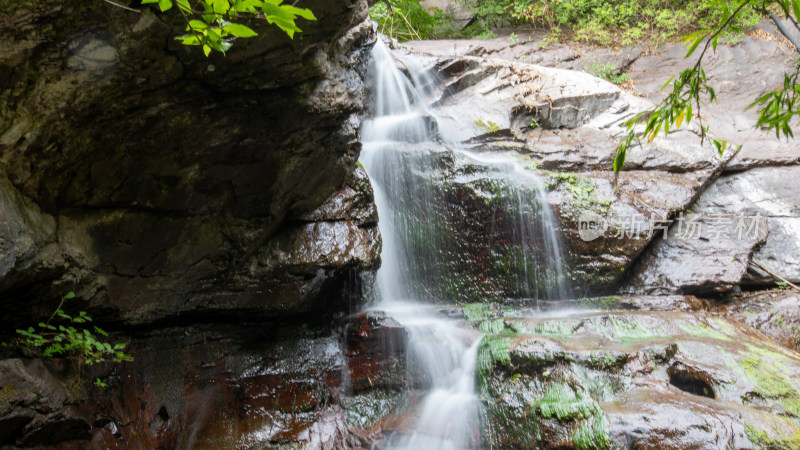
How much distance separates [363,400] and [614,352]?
2.38 m

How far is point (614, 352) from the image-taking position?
13.3 ft

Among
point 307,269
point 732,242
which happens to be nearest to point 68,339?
point 307,269

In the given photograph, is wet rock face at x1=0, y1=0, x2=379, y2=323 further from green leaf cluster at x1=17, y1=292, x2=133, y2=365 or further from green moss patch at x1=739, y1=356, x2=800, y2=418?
green moss patch at x1=739, y1=356, x2=800, y2=418

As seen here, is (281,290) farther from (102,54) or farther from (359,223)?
(102,54)

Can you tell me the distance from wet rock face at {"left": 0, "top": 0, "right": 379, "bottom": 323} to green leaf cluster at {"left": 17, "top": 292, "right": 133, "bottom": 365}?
0.18 m

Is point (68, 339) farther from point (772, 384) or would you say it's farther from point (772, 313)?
point (772, 313)

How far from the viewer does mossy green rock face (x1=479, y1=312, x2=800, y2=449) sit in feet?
10.9

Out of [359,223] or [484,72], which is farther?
[484,72]

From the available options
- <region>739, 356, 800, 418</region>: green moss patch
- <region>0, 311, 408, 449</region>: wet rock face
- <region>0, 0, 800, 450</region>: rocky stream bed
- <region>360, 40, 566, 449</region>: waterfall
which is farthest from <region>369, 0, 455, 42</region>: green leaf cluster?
<region>739, 356, 800, 418</region>: green moss patch

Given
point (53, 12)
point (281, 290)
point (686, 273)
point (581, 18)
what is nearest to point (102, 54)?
point (53, 12)

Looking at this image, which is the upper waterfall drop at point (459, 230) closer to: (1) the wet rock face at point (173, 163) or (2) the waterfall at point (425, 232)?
(2) the waterfall at point (425, 232)

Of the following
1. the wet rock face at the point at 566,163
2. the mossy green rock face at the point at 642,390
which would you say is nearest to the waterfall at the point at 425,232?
the wet rock face at the point at 566,163

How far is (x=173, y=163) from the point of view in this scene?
3180mm

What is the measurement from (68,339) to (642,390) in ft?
14.9
